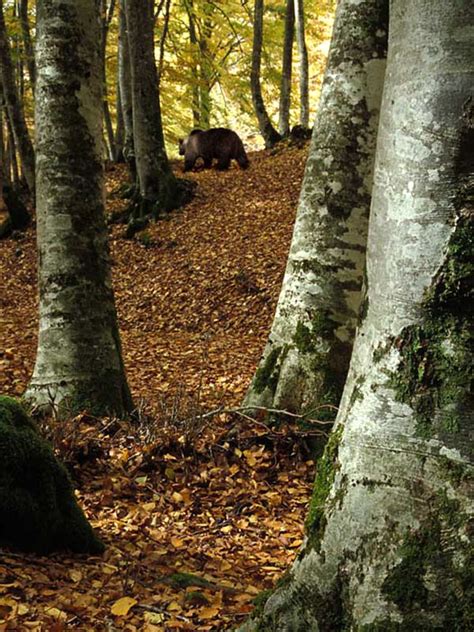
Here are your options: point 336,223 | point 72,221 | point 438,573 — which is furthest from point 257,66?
point 438,573

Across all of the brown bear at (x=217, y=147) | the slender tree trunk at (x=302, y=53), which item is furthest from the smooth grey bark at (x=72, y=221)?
the slender tree trunk at (x=302, y=53)

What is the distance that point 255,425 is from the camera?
492 centimetres

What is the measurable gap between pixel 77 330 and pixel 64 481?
81.3 inches

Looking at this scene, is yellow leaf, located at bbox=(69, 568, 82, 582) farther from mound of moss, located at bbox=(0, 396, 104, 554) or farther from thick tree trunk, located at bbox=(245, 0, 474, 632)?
thick tree trunk, located at bbox=(245, 0, 474, 632)

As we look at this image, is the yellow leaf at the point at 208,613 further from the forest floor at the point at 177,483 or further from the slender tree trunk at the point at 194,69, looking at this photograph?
the slender tree trunk at the point at 194,69

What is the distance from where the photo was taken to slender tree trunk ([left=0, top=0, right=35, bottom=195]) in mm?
13711

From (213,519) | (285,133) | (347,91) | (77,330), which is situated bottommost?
(213,519)

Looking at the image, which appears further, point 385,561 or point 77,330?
point 77,330

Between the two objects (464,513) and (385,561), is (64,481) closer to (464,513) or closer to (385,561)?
(385,561)

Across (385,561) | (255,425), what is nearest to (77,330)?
(255,425)

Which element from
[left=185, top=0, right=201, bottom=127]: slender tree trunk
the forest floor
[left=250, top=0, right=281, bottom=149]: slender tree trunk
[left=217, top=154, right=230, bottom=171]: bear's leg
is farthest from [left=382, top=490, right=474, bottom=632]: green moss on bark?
[left=185, top=0, right=201, bottom=127]: slender tree trunk

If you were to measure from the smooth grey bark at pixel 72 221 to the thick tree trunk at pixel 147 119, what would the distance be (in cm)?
799

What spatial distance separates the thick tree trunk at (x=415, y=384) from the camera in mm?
1834

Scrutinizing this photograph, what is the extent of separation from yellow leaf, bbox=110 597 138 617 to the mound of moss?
22.9 inches
